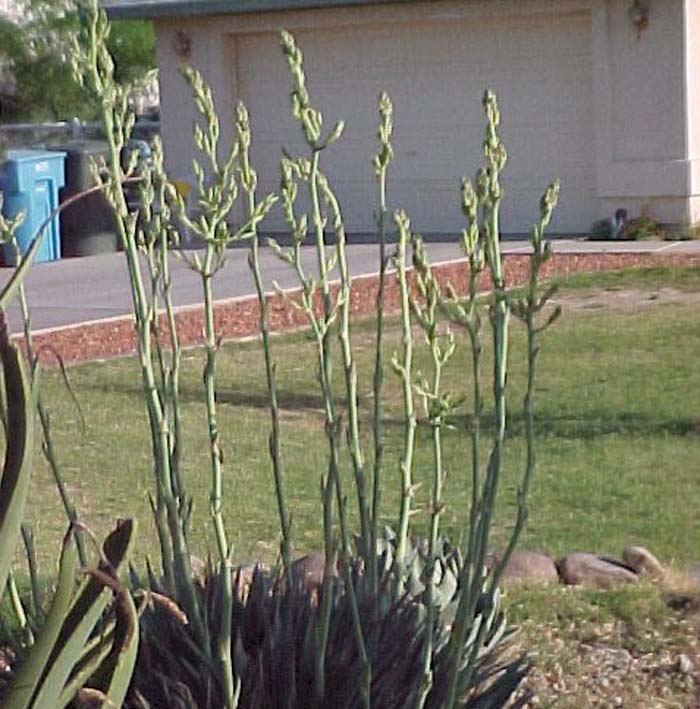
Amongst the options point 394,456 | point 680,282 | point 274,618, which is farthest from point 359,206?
point 274,618

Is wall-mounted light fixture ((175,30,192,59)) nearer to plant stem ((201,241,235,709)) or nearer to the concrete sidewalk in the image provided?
the concrete sidewalk

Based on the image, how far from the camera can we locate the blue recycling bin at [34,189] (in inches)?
793

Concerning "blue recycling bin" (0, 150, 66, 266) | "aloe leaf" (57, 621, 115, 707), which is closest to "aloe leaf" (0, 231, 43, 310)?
"aloe leaf" (57, 621, 115, 707)

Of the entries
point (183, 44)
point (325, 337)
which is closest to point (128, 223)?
point (325, 337)

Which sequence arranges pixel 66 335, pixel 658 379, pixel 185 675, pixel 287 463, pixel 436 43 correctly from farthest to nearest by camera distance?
pixel 436 43
pixel 66 335
pixel 658 379
pixel 287 463
pixel 185 675

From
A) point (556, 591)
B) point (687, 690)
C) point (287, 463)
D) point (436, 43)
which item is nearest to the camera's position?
point (687, 690)

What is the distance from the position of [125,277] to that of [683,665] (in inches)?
539

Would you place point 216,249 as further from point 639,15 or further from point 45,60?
point 45,60

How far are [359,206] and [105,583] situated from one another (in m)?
19.5

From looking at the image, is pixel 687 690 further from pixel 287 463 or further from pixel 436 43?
pixel 436 43

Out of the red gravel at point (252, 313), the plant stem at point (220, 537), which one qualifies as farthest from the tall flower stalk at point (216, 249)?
the red gravel at point (252, 313)

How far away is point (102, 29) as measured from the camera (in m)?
3.67

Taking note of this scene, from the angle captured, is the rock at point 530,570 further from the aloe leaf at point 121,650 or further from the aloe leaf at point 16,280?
the aloe leaf at point 16,280

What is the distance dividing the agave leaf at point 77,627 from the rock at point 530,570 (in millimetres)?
3663
